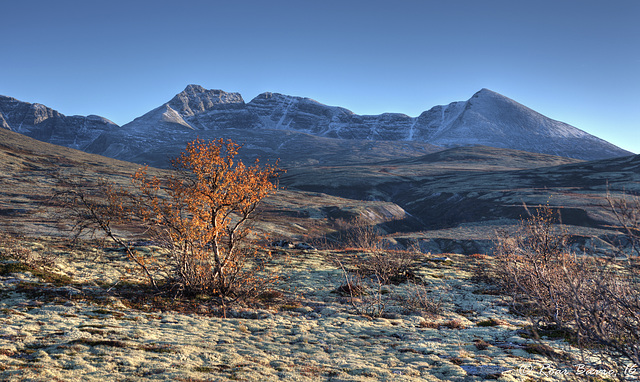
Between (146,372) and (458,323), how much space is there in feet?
40.4

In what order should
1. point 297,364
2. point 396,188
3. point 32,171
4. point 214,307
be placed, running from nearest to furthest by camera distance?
1. point 297,364
2. point 214,307
3. point 32,171
4. point 396,188

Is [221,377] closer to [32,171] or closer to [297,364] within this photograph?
[297,364]

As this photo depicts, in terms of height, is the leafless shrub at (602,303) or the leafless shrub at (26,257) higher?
the leafless shrub at (602,303)

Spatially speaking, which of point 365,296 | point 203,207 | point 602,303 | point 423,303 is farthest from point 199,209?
point 602,303

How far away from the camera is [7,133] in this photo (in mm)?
170250

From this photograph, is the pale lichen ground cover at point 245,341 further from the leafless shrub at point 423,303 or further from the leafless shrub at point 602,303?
the leafless shrub at point 602,303

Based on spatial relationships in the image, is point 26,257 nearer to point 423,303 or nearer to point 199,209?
point 199,209

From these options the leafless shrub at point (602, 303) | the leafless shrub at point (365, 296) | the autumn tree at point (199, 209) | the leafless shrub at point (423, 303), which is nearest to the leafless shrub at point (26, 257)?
the autumn tree at point (199, 209)

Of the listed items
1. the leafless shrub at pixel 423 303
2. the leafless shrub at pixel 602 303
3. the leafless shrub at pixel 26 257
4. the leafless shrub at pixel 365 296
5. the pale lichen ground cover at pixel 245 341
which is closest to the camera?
the leafless shrub at pixel 602 303

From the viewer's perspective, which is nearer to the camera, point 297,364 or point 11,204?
point 297,364

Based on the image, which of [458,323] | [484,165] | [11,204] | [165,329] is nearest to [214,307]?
[165,329]

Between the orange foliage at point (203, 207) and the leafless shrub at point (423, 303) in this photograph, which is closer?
the orange foliage at point (203, 207)

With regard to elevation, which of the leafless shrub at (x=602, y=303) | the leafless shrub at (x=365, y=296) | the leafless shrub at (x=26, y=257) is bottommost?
the leafless shrub at (x=365, y=296)

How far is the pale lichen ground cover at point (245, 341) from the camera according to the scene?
28.8 feet
